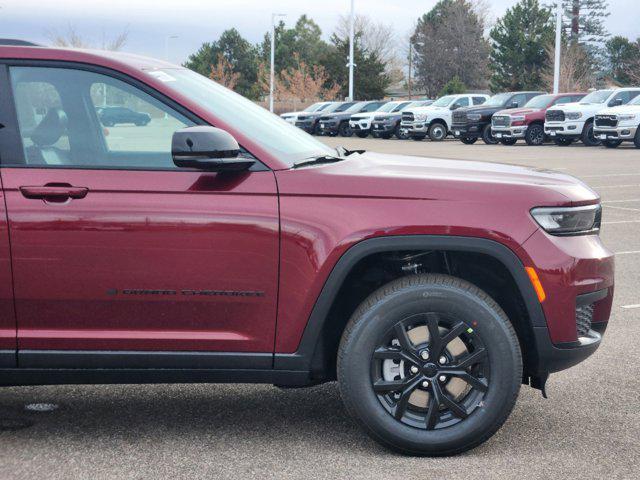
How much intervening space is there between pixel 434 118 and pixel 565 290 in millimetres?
34905

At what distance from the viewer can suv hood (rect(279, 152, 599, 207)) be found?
3.99m

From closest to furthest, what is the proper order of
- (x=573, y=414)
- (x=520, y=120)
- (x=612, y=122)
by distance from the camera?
(x=573, y=414), (x=612, y=122), (x=520, y=120)

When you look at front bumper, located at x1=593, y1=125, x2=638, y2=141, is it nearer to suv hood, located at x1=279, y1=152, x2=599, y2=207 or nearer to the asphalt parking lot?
the asphalt parking lot

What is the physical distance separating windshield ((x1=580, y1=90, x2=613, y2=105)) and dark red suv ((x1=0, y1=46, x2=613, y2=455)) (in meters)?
28.0

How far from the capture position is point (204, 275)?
396 cm

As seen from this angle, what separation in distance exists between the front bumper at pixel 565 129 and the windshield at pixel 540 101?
1.85m

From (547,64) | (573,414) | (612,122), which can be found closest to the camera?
(573,414)

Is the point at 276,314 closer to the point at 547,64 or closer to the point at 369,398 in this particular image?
the point at 369,398

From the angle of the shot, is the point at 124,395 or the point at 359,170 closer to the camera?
the point at 359,170

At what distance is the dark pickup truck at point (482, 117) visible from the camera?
1355 inches

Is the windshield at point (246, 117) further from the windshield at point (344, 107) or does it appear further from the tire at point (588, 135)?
the windshield at point (344, 107)

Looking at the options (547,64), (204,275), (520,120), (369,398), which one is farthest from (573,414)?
(547,64)

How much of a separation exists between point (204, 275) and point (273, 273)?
27 centimetres

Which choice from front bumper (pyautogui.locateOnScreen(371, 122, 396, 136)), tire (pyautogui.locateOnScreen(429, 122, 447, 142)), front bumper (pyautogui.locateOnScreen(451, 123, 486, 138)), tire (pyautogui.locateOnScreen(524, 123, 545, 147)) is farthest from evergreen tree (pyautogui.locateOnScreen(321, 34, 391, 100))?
tire (pyautogui.locateOnScreen(524, 123, 545, 147))
